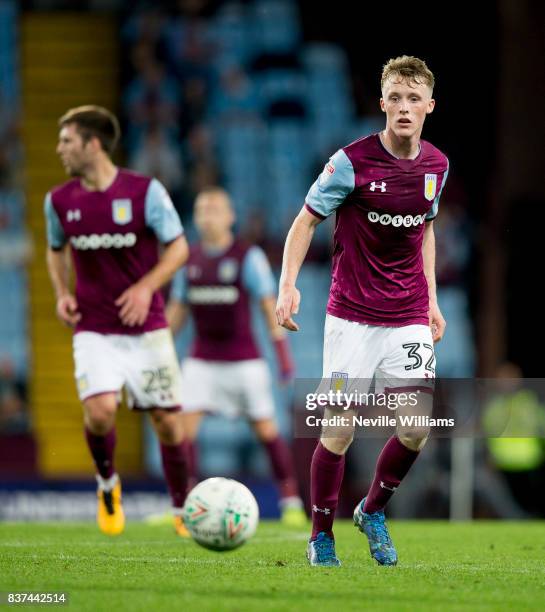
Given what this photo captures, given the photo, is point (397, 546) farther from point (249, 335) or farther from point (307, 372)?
point (307, 372)

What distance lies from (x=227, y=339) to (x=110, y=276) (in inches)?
112

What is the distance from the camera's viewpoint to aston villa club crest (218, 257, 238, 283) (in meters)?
10.3

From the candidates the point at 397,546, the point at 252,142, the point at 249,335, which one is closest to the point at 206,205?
the point at 249,335

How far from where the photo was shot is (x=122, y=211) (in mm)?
7566

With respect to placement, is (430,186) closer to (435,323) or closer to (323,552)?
(435,323)

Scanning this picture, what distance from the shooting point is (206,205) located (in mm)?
10422

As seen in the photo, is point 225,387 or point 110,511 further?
point 225,387

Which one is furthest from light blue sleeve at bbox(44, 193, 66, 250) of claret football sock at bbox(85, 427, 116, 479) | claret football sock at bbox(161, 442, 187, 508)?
claret football sock at bbox(161, 442, 187, 508)

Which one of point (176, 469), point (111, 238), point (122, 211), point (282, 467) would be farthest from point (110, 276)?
point (282, 467)

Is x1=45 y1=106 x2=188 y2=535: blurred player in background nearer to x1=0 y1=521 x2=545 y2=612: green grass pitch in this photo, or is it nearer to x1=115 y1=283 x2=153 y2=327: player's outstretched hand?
x1=115 y1=283 x2=153 y2=327: player's outstretched hand

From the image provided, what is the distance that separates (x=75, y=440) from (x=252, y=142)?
4.33 metres

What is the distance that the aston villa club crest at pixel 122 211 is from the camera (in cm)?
755

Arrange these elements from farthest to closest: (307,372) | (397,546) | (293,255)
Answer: (307,372), (397,546), (293,255)

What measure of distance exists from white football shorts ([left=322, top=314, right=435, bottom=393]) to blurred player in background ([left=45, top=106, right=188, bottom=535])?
5.64 feet
